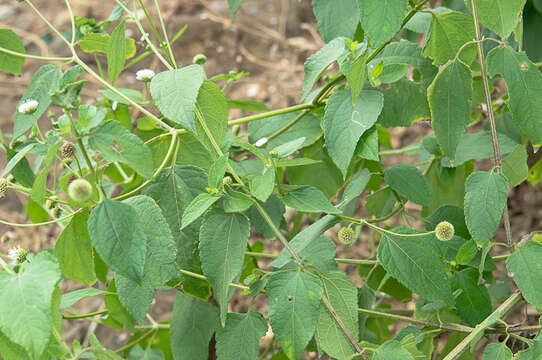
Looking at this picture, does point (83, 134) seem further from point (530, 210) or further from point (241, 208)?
point (530, 210)

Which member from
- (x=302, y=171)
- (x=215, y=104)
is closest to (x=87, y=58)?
(x=302, y=171)

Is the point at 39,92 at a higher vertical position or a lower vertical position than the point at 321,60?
lower

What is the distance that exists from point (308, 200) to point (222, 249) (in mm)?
118

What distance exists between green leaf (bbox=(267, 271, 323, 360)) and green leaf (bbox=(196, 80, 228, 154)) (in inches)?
7.9

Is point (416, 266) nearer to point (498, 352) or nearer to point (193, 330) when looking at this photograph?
point (498, 352)

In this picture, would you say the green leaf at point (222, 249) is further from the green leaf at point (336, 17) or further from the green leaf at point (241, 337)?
the green leaf at point (336, 17)

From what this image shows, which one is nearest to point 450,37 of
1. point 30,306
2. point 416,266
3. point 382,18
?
point 382,18

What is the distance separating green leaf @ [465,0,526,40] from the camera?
69 centimetres

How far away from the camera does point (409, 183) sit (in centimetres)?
90

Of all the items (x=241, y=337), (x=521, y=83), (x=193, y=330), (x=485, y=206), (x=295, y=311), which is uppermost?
(x=521, y=83)

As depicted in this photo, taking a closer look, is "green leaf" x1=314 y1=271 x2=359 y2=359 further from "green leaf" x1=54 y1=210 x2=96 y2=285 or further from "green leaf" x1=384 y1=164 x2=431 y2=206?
"green leaf" x1=54 y1=210 x2=96 y2=285

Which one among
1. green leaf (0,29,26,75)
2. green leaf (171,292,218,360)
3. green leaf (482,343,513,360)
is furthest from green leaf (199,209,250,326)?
green leaf (0,29,26,75)

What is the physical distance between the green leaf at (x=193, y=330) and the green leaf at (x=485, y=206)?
1.33 feet

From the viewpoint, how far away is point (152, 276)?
0.67 m
